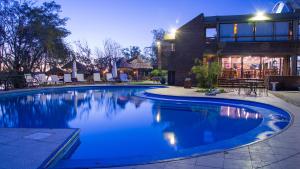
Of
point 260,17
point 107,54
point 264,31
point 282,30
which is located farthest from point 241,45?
point 107,54

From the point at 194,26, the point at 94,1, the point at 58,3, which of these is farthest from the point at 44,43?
the point at 194,26

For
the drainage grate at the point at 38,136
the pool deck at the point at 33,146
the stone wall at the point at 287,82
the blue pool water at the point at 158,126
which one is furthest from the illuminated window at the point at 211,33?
the drainage grate at the point at 38,136

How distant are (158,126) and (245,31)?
14420mm

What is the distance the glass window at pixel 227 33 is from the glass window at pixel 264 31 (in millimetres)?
1936

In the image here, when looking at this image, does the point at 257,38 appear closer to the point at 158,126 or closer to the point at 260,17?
the point at 260,17

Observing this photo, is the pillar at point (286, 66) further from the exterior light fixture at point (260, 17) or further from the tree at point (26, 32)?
the tree at point (26, 32)

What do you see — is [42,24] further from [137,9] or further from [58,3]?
[137,9]

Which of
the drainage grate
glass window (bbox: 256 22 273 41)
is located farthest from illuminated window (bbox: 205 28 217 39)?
the drainage grate

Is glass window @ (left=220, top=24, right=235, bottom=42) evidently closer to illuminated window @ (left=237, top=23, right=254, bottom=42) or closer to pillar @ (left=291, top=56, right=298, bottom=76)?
illuminated window @ (left=237, top=23, right=254, bottom=42)

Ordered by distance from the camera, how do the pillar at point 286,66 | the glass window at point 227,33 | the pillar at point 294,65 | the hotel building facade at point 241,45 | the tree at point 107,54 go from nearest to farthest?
the pillar at point 294,65
the hotel building facade at point 241,45
the pillar at point 286,66
the glass window at point 227,33
the tree at point 107,54

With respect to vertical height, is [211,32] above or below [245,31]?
above

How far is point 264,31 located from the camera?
61.9ft

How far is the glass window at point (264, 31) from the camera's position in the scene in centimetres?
1877

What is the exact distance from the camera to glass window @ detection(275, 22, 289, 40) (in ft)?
61.4
